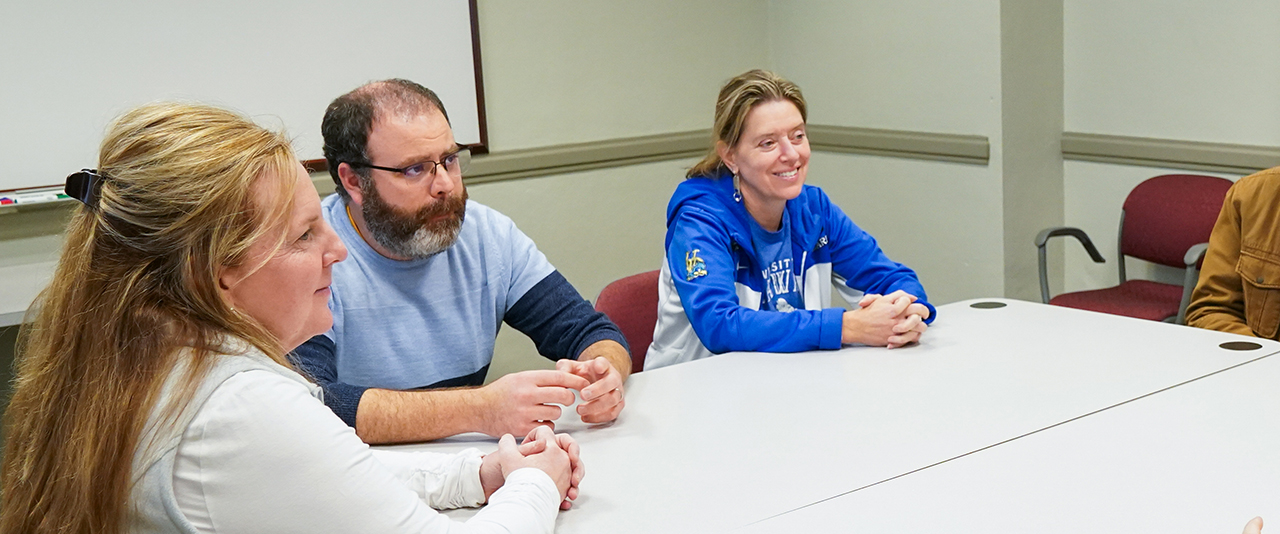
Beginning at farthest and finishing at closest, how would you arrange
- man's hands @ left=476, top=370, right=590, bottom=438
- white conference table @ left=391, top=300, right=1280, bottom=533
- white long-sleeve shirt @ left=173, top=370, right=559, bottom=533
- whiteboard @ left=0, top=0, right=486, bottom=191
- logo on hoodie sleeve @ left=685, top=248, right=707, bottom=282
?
1. whiteboard @ left=0, top=0, right=486, bottom=191
2. logo on hoodie sleeve @ left=685, top=248, right=707, bottom=282
3. man's hands @ left=476, top=370, right=590, bottom=438
4. white conference table @ left=391, top=300, right=1280, bottom=533
5. white long-sleeve shirt @ left=173, top=370, right=559, bottom=533

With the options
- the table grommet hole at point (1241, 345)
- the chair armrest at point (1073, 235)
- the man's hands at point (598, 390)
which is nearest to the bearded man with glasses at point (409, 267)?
the man's hands at point (598, 390)

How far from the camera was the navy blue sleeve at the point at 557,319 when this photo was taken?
2.14m

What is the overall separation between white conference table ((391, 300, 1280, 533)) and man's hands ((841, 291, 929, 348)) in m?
0.02

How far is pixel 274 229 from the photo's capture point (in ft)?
3.61

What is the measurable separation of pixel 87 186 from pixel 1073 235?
3.27m

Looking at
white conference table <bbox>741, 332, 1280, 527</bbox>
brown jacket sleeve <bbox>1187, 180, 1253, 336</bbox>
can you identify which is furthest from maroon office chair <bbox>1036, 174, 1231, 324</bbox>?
white conference table <bbox>741, 332, 1280, 527</bbox>

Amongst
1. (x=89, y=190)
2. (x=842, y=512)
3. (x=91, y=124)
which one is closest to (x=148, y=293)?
(x=89, y=190)

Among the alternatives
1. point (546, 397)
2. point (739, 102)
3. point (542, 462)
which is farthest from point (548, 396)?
point (739, 102)

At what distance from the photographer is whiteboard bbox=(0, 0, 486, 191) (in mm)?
3238

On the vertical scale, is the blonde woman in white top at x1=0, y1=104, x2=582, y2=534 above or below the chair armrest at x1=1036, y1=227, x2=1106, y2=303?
above

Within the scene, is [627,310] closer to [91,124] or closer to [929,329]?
[929,329]

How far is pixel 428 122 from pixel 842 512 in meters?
1.08

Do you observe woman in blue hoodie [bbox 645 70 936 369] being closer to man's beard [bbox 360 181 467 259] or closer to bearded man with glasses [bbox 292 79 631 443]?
bearded man with glasses [bbox 292 79 631 443]

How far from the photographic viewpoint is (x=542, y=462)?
4.50 ft
